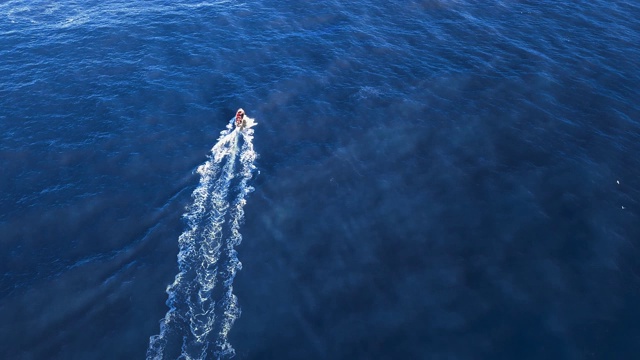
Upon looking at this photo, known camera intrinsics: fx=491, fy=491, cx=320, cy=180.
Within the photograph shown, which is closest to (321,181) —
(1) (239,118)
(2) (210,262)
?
(1) (239,118)

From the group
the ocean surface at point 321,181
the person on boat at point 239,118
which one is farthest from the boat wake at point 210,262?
the person on boat at point 239,118

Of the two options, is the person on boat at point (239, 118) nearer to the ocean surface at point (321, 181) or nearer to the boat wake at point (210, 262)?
the boat wake at point (210, 262)

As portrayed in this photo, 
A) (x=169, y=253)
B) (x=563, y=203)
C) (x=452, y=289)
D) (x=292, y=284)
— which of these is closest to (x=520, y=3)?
(x=563, y=203)

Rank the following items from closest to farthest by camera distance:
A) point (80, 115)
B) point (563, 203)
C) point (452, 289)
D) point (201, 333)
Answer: point (201, 333) < point (452, 289) < point (563, 203) < point (80, 115)

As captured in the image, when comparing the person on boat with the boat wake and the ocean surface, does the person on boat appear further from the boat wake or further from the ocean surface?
the ocean surface

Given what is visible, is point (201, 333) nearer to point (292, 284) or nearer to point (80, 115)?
point (292, 284)

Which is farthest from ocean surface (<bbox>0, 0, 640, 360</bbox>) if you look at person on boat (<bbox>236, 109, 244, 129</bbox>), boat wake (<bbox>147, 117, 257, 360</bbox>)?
person on boat (<bbox>236, 109, 244, 129</bbox>)
